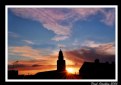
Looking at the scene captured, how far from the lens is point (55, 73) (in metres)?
11.5

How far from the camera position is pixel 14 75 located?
11.1m

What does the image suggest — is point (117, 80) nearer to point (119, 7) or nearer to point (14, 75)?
point (119, 7)

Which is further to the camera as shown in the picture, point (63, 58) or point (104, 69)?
point (104, 69)
